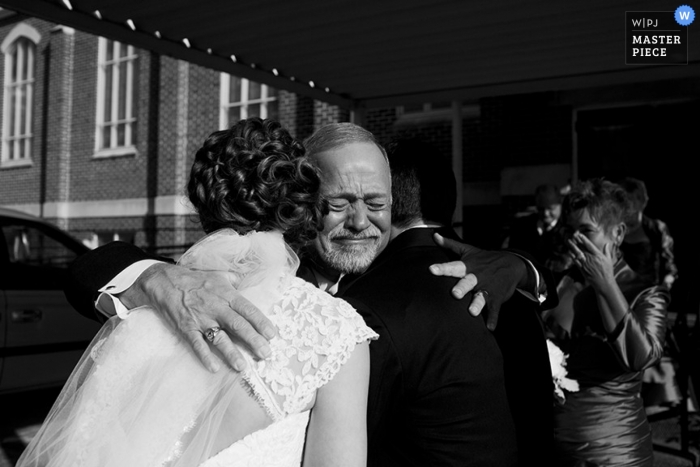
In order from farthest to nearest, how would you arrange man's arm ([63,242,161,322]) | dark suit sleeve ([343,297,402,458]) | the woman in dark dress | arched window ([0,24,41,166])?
arched window ([0,24,41,166]) < the woman in dark dress < man's arm ([63,242,161,322]) < dark suit sleeve ([343,297,402,458])

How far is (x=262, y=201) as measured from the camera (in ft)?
4.67

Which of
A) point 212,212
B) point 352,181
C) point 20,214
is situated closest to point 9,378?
point 20,214

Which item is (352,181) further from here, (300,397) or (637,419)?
(637,419)

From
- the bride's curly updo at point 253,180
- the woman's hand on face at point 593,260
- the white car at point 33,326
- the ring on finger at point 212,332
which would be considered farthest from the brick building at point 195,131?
the ring on finger at point 212,332

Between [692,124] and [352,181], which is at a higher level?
[692,124]

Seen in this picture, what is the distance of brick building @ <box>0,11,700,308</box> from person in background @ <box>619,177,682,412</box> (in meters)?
1.28

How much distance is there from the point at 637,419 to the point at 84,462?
2304mm

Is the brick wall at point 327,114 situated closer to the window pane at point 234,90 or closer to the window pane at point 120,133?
the window pane at point 234,90

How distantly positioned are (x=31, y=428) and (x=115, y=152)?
11389 millimetres

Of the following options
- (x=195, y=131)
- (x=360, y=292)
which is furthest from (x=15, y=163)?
(x=360, y=292)

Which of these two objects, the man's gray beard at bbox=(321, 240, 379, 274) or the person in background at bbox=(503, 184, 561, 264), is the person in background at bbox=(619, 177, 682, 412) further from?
the man's gray beard at bbox=(321, 240, 379, 274)

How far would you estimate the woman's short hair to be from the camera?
286 centimetres

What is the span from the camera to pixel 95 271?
1973mm

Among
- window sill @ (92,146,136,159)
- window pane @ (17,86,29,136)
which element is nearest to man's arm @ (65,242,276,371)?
window sill @ (92,146,136,159)
